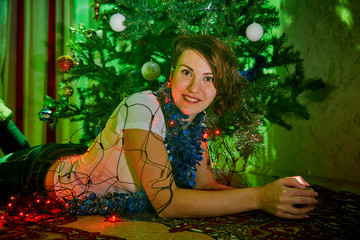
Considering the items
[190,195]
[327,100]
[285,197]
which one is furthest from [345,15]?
[190,195]

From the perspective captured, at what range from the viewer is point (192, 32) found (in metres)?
2.11

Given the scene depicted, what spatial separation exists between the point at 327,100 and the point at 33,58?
2.91 meters

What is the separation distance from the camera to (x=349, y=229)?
1222 mm

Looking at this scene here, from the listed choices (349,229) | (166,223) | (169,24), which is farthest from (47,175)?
(349,229)

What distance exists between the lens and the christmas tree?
81.0 inches

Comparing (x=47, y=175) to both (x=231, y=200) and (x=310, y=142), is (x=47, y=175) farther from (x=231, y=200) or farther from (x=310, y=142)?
(x=310, y=142)

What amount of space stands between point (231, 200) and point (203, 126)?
1.66 feet

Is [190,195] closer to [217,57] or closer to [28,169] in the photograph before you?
[217,57]

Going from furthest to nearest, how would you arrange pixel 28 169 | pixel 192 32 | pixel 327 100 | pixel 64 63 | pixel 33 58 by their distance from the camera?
pixel 33 58
pixel 327 100
pixel 64 63
pixel 192 32
pixel 28 169

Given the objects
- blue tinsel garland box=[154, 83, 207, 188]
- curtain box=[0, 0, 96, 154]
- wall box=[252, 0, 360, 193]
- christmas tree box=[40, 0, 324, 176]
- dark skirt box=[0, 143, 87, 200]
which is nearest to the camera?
blue tinsel garland box=[154, 83, 207, 188]

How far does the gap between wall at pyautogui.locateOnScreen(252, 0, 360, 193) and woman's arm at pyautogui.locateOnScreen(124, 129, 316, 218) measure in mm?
1049

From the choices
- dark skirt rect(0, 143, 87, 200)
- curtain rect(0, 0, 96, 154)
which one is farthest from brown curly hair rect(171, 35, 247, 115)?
curtain rect(0, 0, 96, 154)

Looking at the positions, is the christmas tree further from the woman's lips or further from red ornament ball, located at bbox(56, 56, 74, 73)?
the woman's lips

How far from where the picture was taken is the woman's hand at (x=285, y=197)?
1186 mm
